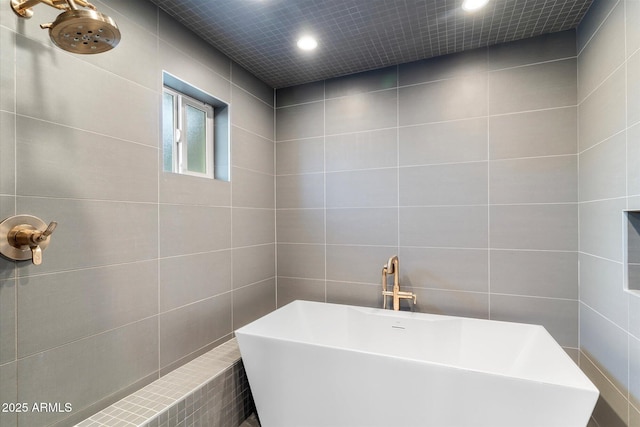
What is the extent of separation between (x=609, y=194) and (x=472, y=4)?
3.96 ft

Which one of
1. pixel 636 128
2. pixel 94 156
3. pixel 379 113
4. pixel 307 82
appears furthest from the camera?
pixel 307 82

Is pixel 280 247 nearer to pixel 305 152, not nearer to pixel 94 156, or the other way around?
pixel 305 152

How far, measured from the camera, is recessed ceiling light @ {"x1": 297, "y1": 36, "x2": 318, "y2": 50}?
201 cm

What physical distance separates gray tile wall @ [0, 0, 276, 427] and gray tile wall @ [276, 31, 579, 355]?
74 cm

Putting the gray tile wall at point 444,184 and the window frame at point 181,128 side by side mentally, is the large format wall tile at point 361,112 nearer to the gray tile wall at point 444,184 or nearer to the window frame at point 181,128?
the gray tile wall at point 444,184

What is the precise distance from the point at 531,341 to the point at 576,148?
1215 mm

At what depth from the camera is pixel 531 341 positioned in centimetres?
175

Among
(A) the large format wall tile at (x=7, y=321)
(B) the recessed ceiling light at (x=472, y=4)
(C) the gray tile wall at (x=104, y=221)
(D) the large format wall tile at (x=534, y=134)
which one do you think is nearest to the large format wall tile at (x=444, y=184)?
(D) the large format wall tile at (x=534, y=134)

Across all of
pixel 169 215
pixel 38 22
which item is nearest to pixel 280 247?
pixel 169 215

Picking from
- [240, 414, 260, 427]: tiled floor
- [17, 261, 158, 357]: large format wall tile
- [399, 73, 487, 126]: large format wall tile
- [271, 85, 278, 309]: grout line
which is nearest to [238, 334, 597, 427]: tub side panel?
[240, 414, 260, 427]: tiled floor

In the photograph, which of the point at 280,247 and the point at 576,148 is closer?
the point at 576,148

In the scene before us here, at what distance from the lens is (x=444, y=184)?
224 cm

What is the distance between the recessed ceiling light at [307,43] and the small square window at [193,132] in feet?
2.21

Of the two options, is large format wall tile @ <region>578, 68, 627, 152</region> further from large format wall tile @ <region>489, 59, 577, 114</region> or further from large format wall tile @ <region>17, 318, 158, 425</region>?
large format wall tile @ <region>17, 318, 158, 425</region>
